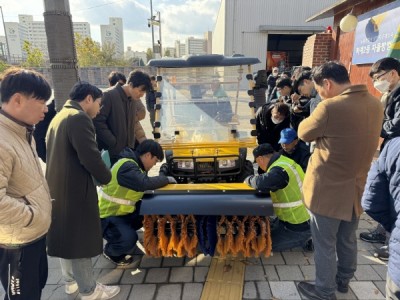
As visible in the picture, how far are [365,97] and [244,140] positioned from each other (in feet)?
A: 5.56

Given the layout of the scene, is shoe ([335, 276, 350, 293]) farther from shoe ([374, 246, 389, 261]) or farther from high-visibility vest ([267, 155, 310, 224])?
shoe ([374, 246, 389, 261])

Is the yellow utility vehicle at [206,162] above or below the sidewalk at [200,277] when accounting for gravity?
above

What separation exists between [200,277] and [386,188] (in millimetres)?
1780

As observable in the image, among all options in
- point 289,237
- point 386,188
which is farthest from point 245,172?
point 386,188

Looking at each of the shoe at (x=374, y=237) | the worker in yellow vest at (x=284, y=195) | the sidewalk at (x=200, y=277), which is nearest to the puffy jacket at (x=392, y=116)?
the worker in yellow vest at (x=284, y=195)

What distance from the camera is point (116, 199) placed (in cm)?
288

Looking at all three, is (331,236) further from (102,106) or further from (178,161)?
(102,106)

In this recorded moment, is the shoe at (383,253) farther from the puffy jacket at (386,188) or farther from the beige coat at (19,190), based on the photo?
the beige coat at (19,190)

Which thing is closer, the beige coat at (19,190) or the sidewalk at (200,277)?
the beige coat at (19,190)

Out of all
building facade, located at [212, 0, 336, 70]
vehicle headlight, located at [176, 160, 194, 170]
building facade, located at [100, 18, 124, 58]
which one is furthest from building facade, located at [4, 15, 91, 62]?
vehicle headlight, located at [176, 160, 194, 170]

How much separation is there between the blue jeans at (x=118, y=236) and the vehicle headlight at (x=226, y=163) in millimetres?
1228

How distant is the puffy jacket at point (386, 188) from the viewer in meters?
1.88

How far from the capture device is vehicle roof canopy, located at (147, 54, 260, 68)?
3.45 meters

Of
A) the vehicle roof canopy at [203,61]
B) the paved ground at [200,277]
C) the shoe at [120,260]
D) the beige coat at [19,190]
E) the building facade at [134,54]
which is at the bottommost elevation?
the paved ground at [200,277]
